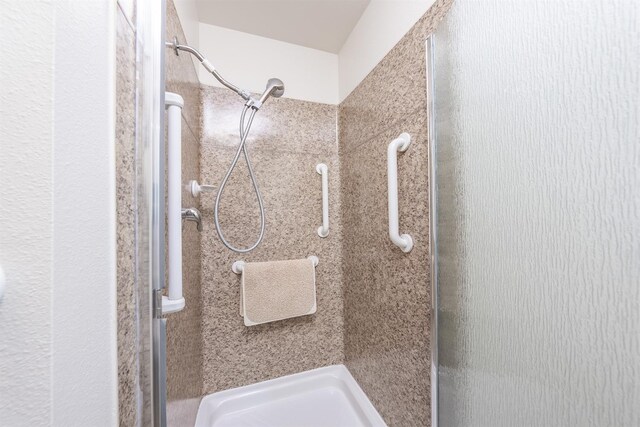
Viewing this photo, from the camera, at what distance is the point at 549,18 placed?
435 mm

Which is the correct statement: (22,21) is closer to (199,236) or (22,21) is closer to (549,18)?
(549,18)

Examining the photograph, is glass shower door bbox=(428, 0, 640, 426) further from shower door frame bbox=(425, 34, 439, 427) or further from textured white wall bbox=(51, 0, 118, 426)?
textured white wall bbox=(51, 0, 118, 426)

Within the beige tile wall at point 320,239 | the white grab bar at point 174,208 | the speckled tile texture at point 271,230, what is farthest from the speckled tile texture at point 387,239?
the white grab bar at point 174,208

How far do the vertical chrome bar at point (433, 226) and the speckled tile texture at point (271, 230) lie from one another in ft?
2.28

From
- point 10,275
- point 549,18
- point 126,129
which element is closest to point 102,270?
point 10,275

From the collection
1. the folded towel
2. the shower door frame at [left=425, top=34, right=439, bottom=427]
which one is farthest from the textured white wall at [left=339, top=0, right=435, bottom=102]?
the folded towel

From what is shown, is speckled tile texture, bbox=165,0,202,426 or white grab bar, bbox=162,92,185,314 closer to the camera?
white grab bar, bbox=162,92,185,314

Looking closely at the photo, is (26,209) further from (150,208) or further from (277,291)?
(277,291)

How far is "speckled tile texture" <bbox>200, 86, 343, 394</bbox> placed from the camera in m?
1.17

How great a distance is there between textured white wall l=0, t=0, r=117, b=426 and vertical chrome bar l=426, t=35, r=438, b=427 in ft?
2.56

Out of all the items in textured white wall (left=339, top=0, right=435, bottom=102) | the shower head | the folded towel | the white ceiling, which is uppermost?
the white ceiling

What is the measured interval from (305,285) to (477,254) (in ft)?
2.78

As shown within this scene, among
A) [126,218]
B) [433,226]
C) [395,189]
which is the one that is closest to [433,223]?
[433,226]

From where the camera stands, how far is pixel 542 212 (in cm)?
44
